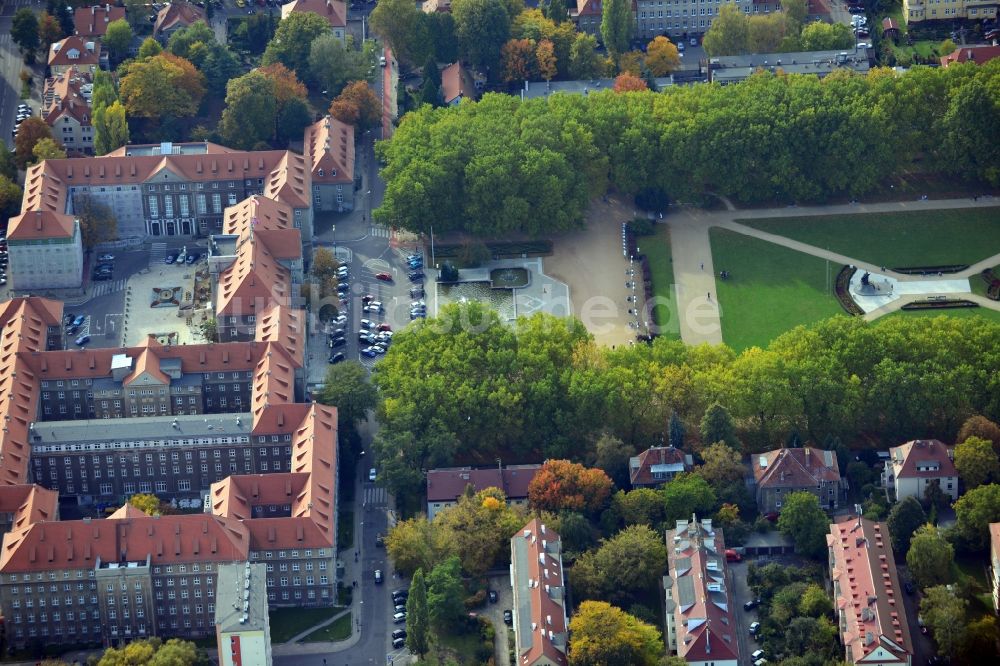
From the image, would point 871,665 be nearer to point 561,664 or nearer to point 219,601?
point 561,664

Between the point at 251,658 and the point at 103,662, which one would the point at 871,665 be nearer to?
the point at 251,658

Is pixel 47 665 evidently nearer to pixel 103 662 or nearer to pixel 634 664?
pixel 103 662

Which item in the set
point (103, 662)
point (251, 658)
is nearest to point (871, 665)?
point (251, 658)

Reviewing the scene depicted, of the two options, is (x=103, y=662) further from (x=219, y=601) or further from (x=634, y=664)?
(x=634, y=664)

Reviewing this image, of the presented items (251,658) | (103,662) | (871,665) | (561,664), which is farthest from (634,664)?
(103,662)

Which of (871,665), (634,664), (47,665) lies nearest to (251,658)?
(47,665)
